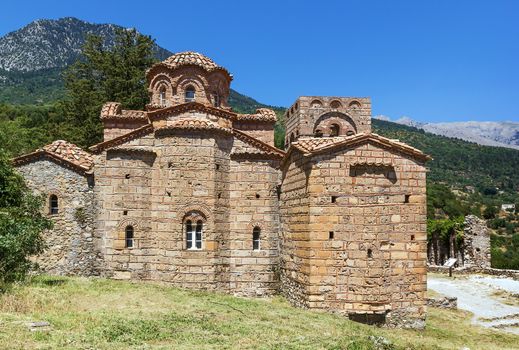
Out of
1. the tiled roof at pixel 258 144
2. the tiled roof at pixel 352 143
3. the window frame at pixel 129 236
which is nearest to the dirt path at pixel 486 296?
the tiled roof at pixel 352 143

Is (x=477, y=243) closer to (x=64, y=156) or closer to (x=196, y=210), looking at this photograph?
(x=196, y=210)

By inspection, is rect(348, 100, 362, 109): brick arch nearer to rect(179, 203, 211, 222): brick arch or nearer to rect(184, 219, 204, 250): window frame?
rect(179, 203, 211, 222): brick arch

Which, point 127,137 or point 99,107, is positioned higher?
point 99,107

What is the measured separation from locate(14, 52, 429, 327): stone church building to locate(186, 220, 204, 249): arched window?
0.13 ft

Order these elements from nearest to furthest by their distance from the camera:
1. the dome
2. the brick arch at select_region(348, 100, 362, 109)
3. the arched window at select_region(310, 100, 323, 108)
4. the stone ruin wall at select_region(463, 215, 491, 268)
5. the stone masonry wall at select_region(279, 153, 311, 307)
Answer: the stone masonry wall at select_region(279, 153, 311, 307) → the dome → the arched window at select_region(310, 100, 323, 108) → the brick arch at select_region(348, 100, 362, 109) → the stone ruin wall at select_region(463, 215, 491, 268)

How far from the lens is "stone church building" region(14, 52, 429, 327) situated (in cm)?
1243

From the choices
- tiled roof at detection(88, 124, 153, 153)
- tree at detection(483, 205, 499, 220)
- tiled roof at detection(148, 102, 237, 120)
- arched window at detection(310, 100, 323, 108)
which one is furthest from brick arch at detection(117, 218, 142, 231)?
tree at detection(483, 205, 499, 220)

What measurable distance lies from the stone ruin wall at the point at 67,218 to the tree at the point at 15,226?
4.76 feet

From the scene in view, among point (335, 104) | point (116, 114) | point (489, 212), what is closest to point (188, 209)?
point (116, 114)

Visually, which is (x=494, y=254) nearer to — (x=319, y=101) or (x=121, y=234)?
(x=319, y=101)

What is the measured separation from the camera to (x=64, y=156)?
50.9ft

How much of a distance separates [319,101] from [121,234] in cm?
977

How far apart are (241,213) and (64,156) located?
249 inches

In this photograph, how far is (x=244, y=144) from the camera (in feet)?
50.7
